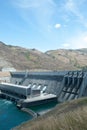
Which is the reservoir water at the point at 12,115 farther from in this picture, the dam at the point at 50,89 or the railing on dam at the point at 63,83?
the railing on dam at the point at 63,83

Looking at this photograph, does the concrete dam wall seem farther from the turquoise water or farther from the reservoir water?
the turquoise water

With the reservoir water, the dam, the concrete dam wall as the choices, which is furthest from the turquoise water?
the concrete dam wall

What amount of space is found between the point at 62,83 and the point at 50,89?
5.92m

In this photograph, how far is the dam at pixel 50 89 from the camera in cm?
6253

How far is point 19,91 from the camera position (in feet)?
243

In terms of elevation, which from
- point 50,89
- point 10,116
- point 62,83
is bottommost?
point 10,116

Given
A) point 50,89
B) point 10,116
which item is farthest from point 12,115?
point 50,89

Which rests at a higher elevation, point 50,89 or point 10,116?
point 50,89

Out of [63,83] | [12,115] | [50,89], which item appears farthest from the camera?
[50,89]

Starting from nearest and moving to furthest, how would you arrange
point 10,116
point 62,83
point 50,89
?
point 10,116 → point 62,83 → point 50,89

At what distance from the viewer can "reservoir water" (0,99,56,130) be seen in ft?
152

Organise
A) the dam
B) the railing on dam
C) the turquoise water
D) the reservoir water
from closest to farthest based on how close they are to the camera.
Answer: the turquoise water < the reservoir water < the railing on dam < the dam

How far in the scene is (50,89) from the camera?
73.9 metres

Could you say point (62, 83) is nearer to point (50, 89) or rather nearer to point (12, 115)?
point (50, 89)
